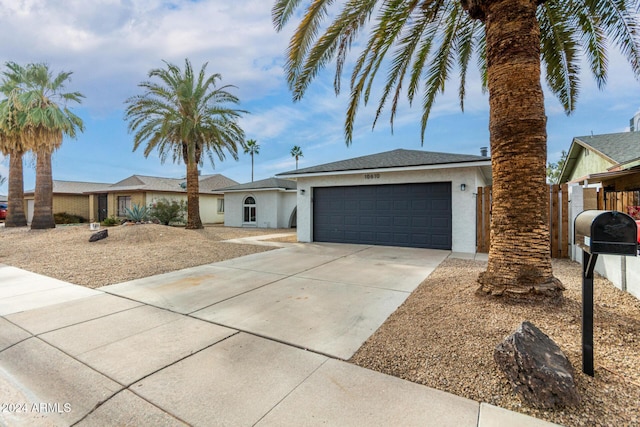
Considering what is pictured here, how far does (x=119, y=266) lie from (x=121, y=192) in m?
19.2

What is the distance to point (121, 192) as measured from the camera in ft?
77.9

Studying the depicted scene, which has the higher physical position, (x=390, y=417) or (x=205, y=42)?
(x=205, y=42)

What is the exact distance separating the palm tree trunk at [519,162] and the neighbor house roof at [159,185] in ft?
70.4

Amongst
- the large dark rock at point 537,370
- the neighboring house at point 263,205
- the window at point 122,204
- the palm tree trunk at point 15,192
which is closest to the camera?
the large dark rock at point 537,370

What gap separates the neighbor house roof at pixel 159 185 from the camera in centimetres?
2338

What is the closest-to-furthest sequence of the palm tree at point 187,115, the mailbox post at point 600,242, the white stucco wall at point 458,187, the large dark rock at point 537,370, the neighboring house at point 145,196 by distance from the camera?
the large dark rock at point 537,370
the mailbox post at point 600,242
the white stucco wall at point 458,187
the palm tree at point 187,115
the neighboring house at point 145,196

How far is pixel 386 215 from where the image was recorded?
451 inches

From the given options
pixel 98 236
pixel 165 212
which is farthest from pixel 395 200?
pixel 165 212

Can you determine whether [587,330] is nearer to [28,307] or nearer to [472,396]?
[472,396]

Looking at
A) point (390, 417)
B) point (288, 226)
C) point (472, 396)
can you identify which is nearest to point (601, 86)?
point (472, 396)

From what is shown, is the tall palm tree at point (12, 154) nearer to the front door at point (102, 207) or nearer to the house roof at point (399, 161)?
the front door at point (102, 207)

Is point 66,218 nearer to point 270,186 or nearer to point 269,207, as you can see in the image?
point 269,207

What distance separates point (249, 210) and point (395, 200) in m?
13.1

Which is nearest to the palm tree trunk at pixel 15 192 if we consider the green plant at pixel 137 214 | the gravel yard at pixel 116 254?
the gravel yard at pixel 116 254
